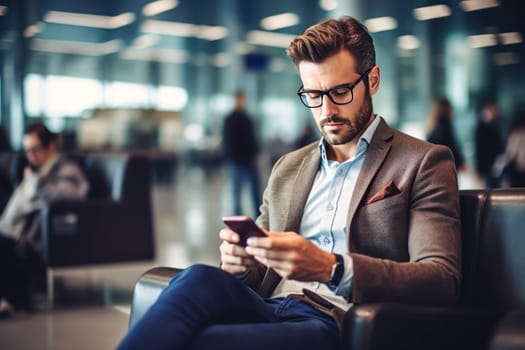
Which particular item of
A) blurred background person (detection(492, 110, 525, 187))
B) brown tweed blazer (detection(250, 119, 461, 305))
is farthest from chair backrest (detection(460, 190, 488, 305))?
blurred background person (detection(492, 110, 525, 187))

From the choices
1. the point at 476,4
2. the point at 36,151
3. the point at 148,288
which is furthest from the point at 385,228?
the point at 476,4

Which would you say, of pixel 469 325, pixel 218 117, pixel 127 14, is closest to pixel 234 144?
pixel 469 325

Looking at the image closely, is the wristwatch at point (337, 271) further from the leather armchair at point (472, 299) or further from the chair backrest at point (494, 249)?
the chair backrest at point (494, 249)

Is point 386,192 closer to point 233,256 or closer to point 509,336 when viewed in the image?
point 233,256

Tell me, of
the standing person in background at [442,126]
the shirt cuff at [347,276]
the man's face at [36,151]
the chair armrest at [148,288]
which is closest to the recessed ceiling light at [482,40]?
the standing person in background at [442,126]

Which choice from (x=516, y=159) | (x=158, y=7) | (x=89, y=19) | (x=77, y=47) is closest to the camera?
(x=516, y=159)

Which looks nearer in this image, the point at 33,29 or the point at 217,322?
the point at 217,322

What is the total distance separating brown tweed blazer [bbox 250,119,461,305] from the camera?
1.72 m

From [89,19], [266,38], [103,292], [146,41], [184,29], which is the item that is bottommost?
[103,292]

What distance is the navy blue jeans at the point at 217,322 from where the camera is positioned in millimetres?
1582

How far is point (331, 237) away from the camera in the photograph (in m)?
2.00

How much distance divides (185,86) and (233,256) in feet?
68.3

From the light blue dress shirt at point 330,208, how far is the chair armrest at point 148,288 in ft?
1.11

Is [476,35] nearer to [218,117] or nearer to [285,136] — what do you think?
[285,136]
